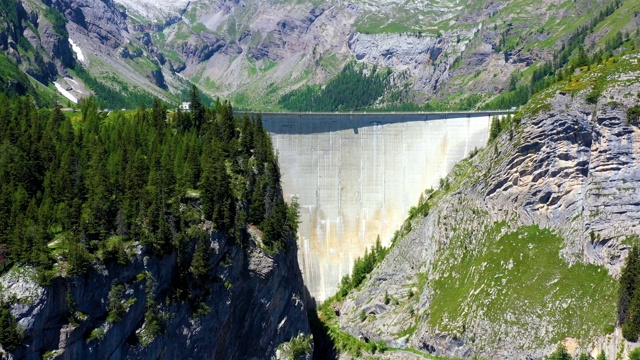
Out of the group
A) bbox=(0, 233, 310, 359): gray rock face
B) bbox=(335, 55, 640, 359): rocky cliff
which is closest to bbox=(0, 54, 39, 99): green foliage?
bbox=(0, 233, 310, 359): gray rock face

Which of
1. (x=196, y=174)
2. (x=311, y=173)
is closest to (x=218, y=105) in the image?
(x=311, y=173)

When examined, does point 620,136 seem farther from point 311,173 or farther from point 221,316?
point 221,316

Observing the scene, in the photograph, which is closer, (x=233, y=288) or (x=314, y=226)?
(x=233, y=288)

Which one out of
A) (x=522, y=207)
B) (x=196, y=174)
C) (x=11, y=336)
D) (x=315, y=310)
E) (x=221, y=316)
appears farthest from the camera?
(x=315, y=310)

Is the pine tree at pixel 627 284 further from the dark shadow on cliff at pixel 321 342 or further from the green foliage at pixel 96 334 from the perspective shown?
the green foliage at pixel 96 334

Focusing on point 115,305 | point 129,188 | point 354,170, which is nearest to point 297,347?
point 129,188

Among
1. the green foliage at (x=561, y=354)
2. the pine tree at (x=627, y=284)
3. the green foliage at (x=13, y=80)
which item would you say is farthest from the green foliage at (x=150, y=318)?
the green foliage at (x=13, y=80)
